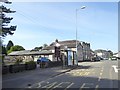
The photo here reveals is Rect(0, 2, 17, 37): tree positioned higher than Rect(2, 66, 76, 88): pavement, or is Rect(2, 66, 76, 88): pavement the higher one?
Rect(0, 2, 17, 37): tree

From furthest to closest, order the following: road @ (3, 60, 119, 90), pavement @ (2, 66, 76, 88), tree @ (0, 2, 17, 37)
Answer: tree @ (0, 2, 17, 37)
pavement @ (2, 66, 76, 88)
road @ (3, 60, 119, 90)

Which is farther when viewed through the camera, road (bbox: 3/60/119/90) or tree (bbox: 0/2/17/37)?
tree (bbox: 0/2/17/37)

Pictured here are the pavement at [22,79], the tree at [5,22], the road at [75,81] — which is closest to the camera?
the road at [75,81]

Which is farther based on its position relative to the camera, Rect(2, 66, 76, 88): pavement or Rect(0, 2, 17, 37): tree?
Rect(0, 2, 17, 37): tree

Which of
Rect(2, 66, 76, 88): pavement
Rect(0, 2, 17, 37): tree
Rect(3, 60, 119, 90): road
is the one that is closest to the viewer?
Rect(3, 60, 119, 90): road

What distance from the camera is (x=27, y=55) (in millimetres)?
95250

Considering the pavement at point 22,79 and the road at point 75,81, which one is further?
the pavement at point 22,79

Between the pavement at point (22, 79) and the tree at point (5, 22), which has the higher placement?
the tree at point (5, 22)

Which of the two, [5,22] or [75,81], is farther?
[5,22]

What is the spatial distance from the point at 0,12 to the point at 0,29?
6.71ft

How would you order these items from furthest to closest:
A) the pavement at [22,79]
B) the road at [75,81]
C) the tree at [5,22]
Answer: the tree at [5,22]
the pavement at [22,79]
the road at [75,81]

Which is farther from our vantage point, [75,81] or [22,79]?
[22,79]

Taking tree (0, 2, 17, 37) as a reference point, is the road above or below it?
below

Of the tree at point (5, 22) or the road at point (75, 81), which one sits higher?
the tree at point (5, 22)
